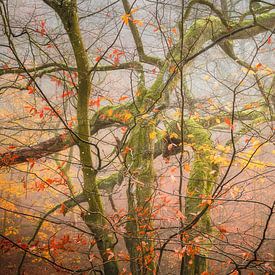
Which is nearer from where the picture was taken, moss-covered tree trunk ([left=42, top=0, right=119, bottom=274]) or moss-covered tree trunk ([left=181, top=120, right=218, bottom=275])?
moss-covered tree trunk ([left=42, top=0, right=119, bottom=274])

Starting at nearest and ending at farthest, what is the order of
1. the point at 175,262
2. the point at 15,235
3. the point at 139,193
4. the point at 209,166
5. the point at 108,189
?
the point at 139,193
the point at 209,166
the point at 108,189
the point at 175,262
the point at 15,235

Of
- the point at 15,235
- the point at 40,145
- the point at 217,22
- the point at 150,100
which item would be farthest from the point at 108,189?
the point at 15,235

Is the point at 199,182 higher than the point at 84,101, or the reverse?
the point at 84,101

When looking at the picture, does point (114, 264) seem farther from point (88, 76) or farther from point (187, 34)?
point (187, 34)

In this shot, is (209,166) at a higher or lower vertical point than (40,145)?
lower

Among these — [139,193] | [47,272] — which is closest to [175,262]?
[47,272]

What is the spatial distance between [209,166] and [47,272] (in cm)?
960

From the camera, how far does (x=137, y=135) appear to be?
5.25 meters

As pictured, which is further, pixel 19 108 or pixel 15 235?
pixel 19 108

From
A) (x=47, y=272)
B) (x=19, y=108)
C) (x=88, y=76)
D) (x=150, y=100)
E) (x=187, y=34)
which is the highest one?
(x=19, y=108)

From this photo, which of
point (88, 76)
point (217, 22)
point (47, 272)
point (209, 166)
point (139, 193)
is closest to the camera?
point (88, 76)

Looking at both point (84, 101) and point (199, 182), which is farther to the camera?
point (199, 182)

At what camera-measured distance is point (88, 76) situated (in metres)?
3.78

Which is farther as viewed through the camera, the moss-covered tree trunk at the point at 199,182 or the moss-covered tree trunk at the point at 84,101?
the moss-covered tree trunk at the point at 199,182
